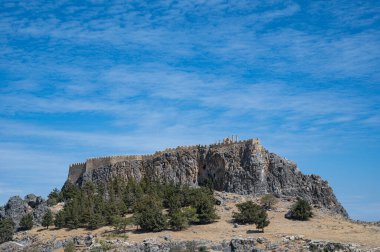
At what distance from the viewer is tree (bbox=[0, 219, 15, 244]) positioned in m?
70.7

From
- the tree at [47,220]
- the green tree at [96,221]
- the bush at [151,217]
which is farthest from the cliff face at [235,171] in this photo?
the tree at [47,220]

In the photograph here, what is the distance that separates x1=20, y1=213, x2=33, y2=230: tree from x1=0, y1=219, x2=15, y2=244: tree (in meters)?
1.35

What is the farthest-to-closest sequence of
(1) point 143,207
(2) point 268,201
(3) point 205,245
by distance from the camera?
(2) point 268,201, (1) point 143,207, (3) point 205,245

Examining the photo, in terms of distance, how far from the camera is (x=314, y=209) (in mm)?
68812

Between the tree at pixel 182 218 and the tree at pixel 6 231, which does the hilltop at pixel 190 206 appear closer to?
the tree at pixel 182 218

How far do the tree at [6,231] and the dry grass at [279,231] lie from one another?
4133mm

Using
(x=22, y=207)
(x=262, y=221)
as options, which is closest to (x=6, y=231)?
(x=22, y=207)

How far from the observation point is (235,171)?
7631 centimetres

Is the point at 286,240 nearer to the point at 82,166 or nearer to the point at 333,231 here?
the point at 333,231

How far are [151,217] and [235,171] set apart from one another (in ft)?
56.1

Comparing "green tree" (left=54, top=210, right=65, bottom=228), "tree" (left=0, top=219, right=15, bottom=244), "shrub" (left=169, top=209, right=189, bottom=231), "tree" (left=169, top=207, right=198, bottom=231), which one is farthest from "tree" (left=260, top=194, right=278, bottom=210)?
"tree" (left=0, top=219, right=15, bottom=244)

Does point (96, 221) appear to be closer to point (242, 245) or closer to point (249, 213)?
point (249, 213)

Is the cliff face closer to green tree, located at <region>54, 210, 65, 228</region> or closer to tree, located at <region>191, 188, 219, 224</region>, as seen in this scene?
tree, located at <region>191, 188, 219, 224</region>

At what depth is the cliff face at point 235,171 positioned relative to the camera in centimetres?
7369
